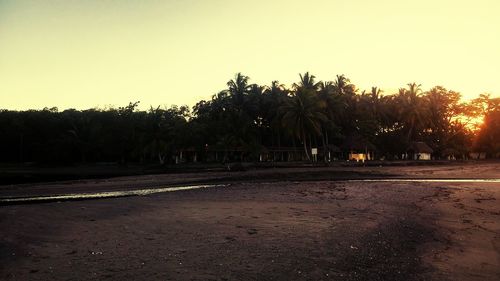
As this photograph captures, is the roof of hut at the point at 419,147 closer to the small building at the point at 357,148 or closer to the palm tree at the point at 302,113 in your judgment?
the small building at the point at 357,148

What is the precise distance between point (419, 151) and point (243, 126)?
1588 inches

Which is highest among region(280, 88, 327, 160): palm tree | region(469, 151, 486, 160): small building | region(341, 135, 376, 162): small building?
region(280, 88, 327, 160): palm tree

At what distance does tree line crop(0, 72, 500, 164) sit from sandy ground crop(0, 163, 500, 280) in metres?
51.9

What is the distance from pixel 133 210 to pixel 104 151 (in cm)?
6468

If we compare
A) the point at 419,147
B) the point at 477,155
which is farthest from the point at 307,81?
the point at 477,155

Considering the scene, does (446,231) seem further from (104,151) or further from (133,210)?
(104,151)

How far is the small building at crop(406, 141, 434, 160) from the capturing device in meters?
86.5

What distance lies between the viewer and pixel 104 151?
7600cm

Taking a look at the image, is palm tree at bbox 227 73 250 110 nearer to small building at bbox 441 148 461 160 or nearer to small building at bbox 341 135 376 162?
small building at bbox 341 135 376 162

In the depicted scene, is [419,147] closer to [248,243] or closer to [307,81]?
[307,81]

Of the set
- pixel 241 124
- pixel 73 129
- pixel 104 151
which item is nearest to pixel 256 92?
pixel 241 124

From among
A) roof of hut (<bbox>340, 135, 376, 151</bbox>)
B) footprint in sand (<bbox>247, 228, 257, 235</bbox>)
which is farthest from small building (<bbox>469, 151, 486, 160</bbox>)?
footprint in sand (<bbox>247, 228, 257, 235</bbox>)

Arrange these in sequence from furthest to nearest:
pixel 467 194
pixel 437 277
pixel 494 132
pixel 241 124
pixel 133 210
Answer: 1. pixel 494 132
2. pixel 241 124
3. pixel 467 194
4. pixel 133 210
5. pixel 437 277

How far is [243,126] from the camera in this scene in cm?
6944
